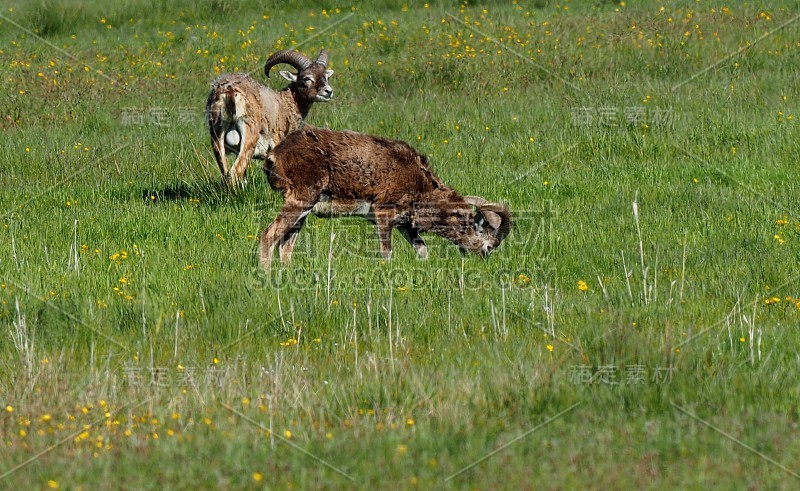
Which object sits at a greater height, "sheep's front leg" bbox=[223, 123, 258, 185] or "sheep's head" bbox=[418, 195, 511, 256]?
"sheep's front leg" bbox=[223, 123, 258, 185]

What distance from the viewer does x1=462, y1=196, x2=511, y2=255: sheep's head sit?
33.8ft

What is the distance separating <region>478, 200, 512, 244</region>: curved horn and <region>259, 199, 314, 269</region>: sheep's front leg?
5.54 feet

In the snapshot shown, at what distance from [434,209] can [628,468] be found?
19.6ft

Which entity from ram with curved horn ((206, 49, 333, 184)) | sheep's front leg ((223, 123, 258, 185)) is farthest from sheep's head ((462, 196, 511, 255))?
sheep's front leg ((223, 123, 258, 185))

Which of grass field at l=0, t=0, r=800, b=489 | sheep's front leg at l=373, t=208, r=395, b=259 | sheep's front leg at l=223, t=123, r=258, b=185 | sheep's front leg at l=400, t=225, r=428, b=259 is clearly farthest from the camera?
sheep's front leg at l=223, t=123, r=258, b=185

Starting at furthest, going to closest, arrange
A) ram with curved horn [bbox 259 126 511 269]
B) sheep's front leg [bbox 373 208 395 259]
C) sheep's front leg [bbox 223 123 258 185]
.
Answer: sheep's front leg [bbox 223 123 258 185]
sheep's front leg [bbox 373 208 395 259]
ram with curved horn [bbox 259 126 511 269]

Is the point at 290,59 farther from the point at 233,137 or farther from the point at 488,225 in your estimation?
the point at 488,225

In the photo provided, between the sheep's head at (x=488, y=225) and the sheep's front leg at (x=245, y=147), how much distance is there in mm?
3180

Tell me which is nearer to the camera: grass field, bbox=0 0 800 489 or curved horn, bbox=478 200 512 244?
grass field, bbox=0 0 800 489

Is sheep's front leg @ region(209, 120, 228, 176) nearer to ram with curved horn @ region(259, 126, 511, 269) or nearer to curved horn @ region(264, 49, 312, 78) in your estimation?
curved horn @ region(264, 49, 312, 78)

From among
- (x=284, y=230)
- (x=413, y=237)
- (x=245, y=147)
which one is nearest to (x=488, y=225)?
(x=413, y=237)

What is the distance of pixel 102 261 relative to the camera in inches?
371

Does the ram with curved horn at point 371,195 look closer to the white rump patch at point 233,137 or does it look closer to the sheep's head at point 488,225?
the sheep's head at point 488,225

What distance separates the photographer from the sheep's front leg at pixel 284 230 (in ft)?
31.6
